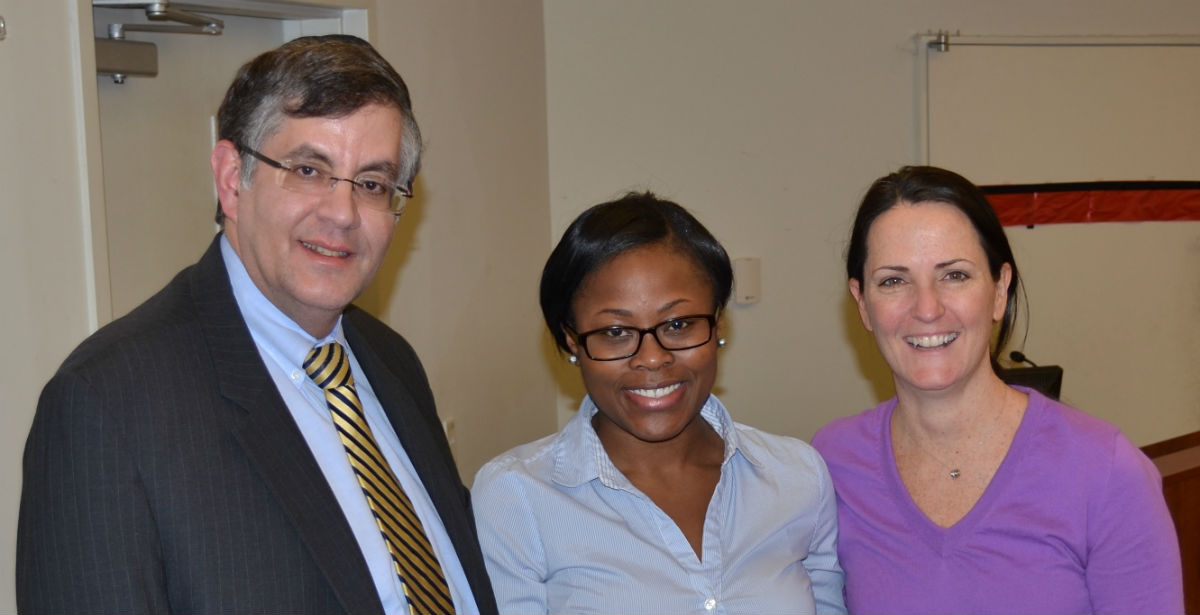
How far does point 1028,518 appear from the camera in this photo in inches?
75.0

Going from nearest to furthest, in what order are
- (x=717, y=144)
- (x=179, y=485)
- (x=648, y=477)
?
(x=179, y=485) → (x=648, y=477) → (x=717, y=144)

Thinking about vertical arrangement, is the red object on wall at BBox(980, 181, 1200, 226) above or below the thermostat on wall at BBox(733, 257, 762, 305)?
above

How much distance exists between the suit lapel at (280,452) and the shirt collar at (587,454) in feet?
1.47

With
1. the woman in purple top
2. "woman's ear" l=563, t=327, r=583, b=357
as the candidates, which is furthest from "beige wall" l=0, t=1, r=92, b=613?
the woman in purple top

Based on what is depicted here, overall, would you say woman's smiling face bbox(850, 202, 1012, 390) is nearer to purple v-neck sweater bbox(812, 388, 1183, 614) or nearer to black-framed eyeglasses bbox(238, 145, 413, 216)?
purple v-neck sweater bbox(812, 388, 1183, 614)

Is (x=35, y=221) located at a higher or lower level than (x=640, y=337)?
higher

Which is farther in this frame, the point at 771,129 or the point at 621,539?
the point at 771,129

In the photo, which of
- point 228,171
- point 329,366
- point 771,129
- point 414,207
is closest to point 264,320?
point 329,366

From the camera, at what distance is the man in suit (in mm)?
1308

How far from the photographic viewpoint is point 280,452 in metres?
1.51

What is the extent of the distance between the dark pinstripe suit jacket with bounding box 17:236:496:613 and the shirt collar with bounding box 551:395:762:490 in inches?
18.2

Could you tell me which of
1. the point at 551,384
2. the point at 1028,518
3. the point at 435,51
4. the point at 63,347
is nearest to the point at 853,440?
the point at 1028,518

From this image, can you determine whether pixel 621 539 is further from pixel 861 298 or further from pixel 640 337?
pixel 861 298

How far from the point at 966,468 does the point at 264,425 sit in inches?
48.2
